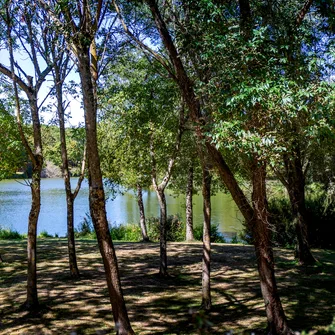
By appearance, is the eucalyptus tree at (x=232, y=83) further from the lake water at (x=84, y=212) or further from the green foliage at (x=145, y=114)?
the lake water at (x=84, y=212)

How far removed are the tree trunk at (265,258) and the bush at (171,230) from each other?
578 inches

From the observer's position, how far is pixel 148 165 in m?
12.7

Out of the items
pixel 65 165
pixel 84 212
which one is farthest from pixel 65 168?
pixel 84 212

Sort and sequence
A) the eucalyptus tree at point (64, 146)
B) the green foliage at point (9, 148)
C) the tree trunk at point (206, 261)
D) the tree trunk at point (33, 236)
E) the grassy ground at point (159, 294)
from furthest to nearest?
1. the green foliage at point (9, 148)
2. the eucalyptus tree at point (64, 146)
3. the tree trunk at point (206, 261)
4. the tree trunk at point (33, 236)
5. the grassy ground at point (159, 294)

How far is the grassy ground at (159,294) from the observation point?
311 inches

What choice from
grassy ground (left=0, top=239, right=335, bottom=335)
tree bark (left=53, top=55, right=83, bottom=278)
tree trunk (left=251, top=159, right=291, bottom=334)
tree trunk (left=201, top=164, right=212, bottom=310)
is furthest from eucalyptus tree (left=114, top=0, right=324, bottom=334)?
tree bark (left=53, top=55, right=83, bottom=278)

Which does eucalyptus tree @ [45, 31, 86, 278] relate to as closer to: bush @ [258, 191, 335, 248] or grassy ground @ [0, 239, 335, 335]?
grassy ground @ [0, 239, 335, 335]

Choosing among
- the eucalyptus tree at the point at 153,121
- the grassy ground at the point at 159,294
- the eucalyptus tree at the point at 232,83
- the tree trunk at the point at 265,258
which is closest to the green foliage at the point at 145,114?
the eucalyptus tree at the point at 153,121

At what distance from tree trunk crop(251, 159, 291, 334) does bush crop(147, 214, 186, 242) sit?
14682 millimetres

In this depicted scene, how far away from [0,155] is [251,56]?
9.15 meters

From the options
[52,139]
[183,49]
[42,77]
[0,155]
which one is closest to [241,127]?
[183,49]

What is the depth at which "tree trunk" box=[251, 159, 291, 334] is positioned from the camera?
7.04m

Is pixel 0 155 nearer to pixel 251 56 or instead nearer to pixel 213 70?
pixel 213 70

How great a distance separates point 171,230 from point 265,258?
15030mm
